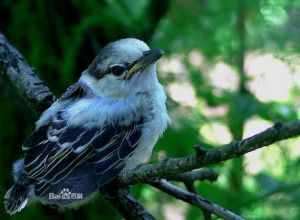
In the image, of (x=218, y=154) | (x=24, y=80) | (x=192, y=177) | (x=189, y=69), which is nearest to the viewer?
(x=218, y=154)

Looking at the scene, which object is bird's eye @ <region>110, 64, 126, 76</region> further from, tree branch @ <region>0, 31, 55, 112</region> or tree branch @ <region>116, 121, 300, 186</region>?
tree branch @ <region>116, 121, 300, 186</region>

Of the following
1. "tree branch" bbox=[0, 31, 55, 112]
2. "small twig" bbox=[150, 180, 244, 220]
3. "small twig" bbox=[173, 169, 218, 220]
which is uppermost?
"tree branch" bbox=[0, 31, 55, 112]

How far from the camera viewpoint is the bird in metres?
2.65

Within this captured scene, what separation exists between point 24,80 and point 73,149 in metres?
0.56

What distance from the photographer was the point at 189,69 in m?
4.26

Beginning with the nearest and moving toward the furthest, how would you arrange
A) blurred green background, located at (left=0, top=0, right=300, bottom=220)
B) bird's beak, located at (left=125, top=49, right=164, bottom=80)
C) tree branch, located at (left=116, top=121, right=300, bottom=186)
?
tree branch, located at (left=116, top=121, right=300, bottom=186)
bird's beak, located at (left=125, top=49, right=164, bottom=80)
blurred green background, located at (left=0, top=0, right=300, bottom=220)

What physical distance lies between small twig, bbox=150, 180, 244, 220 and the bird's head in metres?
0.54

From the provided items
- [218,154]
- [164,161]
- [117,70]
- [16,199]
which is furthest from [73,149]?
[218,154]

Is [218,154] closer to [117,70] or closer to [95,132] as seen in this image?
[95,132]

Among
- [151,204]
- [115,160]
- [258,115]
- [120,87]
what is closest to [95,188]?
[115,160]

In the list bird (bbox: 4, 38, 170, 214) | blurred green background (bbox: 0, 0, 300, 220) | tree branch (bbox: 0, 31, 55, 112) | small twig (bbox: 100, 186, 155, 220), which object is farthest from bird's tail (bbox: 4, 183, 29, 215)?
blurred green background (bbox: 0, 0, 300, 220)

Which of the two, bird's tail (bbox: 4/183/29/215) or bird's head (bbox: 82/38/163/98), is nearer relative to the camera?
bird's tail (bbox: 4/183/29/215)

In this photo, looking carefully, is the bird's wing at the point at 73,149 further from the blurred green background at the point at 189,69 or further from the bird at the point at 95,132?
the blurred green background at the point at 189,69

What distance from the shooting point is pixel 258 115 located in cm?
381
